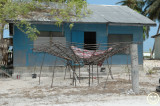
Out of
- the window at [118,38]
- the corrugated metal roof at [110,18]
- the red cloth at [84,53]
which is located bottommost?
the red cloth at [84,53]

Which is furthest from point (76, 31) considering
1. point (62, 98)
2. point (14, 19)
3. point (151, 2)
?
point (151, 2)

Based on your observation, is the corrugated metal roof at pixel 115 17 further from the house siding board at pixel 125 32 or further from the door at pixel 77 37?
the door at pixel 77 37

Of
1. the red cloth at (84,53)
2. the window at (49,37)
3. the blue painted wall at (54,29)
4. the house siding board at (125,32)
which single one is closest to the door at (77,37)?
the blue painted wall at (54,29)

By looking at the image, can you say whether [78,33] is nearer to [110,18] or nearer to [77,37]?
[77,37]

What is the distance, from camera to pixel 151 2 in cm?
3175

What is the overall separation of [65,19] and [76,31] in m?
1.00

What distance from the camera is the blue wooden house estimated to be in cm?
1066

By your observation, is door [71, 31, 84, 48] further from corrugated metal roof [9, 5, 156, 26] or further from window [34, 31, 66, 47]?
corrugated metal roof [9, 5, 156, 26]

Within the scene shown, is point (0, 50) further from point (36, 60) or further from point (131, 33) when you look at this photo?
point (131, 33)

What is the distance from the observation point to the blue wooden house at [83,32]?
1066 centimetres

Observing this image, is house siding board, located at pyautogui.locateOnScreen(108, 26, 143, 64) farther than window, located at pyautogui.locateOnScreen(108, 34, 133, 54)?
No

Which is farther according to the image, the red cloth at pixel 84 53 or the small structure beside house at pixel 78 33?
the small structure beside house at pixel 78 33

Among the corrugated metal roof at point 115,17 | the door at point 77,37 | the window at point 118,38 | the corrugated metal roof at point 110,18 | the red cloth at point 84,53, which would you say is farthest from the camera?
the window at point 118,38

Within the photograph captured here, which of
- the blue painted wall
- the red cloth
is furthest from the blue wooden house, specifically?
the red cloth
